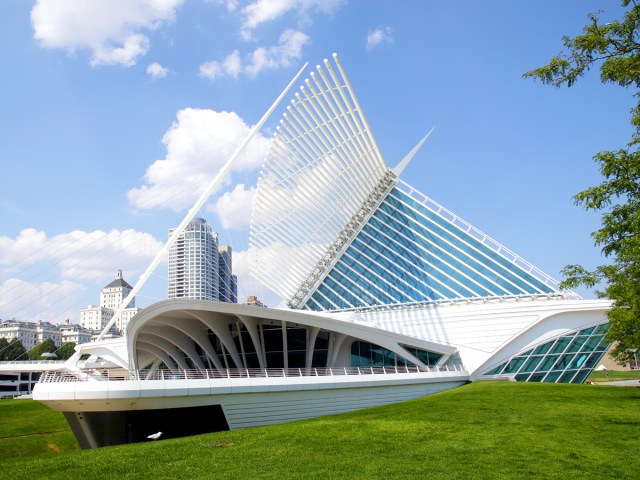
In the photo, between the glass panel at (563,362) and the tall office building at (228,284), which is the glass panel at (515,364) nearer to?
the glass panel at (563,362)

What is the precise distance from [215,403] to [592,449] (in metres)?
13.2

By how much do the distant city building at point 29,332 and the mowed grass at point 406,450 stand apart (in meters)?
159

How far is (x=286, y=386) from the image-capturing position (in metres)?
22.2

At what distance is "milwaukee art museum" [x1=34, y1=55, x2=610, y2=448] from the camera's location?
2184 cm

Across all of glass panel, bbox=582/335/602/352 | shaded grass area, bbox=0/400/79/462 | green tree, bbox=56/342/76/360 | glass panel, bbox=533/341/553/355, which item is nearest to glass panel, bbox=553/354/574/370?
glass panel, bbox=582/335/602/352

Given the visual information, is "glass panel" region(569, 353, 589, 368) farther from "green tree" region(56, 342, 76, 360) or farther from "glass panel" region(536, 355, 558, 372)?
"green tree" region(56, 342, 76, 360)

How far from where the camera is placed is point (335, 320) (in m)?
27.8

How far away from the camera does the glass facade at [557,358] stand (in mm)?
32219

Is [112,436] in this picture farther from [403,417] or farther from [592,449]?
[592,449]

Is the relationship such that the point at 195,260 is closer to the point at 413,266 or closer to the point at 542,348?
the point at 413,266

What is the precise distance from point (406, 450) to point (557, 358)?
2317 cm

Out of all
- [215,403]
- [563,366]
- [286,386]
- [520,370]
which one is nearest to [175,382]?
[215,403]

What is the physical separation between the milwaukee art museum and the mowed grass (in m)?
4.72

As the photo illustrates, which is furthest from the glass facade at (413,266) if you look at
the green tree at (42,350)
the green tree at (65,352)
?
the green tree at (65,352)
